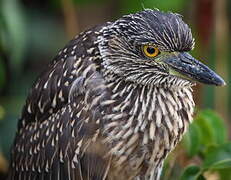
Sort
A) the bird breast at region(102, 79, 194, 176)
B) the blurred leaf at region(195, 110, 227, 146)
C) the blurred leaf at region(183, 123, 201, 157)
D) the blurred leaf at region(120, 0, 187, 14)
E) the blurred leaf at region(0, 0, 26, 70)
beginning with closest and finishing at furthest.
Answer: the bird breast at region(102, 79, 194, 176)
the blurred leaf at region(183, 123, 201, 157)
the blurred leaf at region(195, 110, 227, 146)
the blurred leaf at region(0, 0, 26, 70)
the blurred leaf at region(120, 0, 187, 14)

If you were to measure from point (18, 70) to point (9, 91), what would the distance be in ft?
1.23

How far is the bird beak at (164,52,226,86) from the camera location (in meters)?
4.41

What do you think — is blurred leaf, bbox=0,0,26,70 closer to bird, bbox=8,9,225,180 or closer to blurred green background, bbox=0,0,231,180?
blurred green background, bbox=0,0,231,180

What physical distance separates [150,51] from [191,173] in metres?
0.76

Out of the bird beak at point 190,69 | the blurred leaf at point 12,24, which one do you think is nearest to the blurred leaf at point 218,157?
the bird beak at point 190,69

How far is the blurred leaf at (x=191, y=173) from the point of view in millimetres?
4719

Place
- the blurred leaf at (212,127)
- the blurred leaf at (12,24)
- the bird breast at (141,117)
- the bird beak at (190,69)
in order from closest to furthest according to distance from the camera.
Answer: the bird beak at (190,69) → the bird breast at (141,117) → the blurred leaf at (212,127) → the blurred leaf at (12,24)

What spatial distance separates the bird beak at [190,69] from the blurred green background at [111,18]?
561 mm

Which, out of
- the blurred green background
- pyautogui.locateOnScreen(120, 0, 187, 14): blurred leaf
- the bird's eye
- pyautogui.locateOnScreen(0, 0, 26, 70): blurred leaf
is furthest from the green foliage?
pyautogui.locateOnScreen(0, 0, 26, 70): blurred leaf

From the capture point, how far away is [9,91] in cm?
754

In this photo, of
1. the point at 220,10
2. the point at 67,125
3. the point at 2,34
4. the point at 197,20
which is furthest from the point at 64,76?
the point at 220,10

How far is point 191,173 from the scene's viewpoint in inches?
187

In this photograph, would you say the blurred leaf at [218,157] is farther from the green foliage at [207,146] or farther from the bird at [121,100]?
the bird at [121,100]

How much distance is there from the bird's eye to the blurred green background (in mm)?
690
